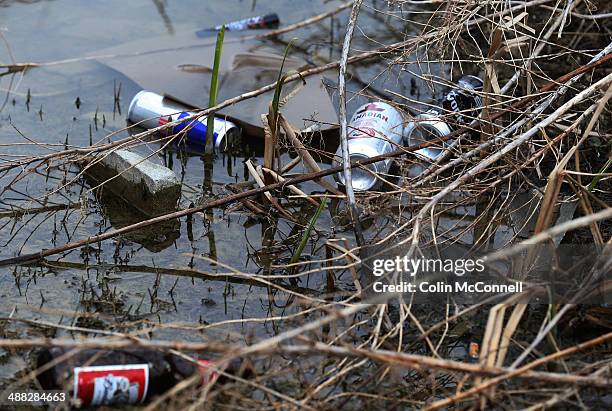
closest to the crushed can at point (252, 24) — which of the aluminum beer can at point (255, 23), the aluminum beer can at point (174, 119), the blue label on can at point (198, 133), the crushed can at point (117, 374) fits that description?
the aluminum beer can at point (255, 23)

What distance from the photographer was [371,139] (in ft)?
11.6

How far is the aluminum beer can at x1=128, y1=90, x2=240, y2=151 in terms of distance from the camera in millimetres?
3859

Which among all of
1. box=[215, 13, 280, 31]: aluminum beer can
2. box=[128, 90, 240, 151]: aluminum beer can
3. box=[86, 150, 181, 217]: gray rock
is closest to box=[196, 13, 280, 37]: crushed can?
box=[215, 13, 280, 31]: aluminum beer can

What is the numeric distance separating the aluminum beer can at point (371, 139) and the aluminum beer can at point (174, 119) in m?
0.54

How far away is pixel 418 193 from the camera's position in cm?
305

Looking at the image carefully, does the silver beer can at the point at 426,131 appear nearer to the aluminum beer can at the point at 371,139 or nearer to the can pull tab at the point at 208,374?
the aluminum beer can at the point at 371,139

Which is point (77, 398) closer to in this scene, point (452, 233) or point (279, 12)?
point (452, 233)

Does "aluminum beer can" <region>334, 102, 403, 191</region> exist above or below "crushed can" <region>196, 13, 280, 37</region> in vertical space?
below

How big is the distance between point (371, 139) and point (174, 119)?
3.15 ft

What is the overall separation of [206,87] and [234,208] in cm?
117

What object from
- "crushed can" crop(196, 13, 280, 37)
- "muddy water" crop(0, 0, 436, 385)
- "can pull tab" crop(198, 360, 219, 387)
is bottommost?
"can pull tab" crop(198, 360, 219, 387)

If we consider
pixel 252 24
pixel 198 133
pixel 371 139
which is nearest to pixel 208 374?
pixel 371 139

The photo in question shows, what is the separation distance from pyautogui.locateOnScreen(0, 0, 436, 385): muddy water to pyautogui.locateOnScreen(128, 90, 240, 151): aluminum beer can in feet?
0.26

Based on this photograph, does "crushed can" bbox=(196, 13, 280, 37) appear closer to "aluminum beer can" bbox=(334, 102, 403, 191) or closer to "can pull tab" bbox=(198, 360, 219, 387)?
"aluminum beer can" bbox=(334, 102, 403, 191)
